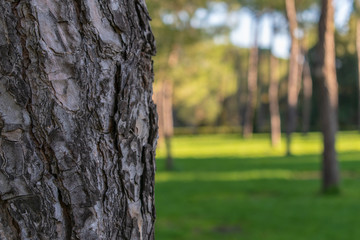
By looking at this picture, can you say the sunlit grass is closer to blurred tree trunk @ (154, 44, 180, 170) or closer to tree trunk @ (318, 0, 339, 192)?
blurred tree trunk @ (154, 44, 180, 170)

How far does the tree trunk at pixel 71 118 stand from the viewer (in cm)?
112

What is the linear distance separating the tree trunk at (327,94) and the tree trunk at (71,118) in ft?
29.8

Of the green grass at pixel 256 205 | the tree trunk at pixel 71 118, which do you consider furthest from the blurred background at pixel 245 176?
the tree trunk at pixel 71 118

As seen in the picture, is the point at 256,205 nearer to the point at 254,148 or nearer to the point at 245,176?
the point at 245,176

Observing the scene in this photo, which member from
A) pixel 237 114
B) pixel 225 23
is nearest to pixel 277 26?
pixel 225 23

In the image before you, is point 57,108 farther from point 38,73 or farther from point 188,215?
point 188,215

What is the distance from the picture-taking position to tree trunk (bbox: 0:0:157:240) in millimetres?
1119

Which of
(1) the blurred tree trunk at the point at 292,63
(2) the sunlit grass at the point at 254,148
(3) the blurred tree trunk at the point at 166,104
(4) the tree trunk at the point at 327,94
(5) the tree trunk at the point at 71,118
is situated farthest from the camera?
(2) the sunlit grass at the point at 254,148

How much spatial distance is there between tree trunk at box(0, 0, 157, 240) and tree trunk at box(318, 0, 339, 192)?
358 inches

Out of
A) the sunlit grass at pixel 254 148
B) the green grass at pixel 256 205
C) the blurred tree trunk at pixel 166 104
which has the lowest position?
the sunlit grass at pixel 254 148

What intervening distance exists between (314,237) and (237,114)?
181 feet

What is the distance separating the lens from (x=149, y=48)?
4.43ft

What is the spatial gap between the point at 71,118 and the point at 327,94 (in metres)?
9.32

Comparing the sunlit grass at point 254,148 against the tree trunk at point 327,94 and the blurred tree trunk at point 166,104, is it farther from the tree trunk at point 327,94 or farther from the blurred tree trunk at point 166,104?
the tree trunk at point 327,94
